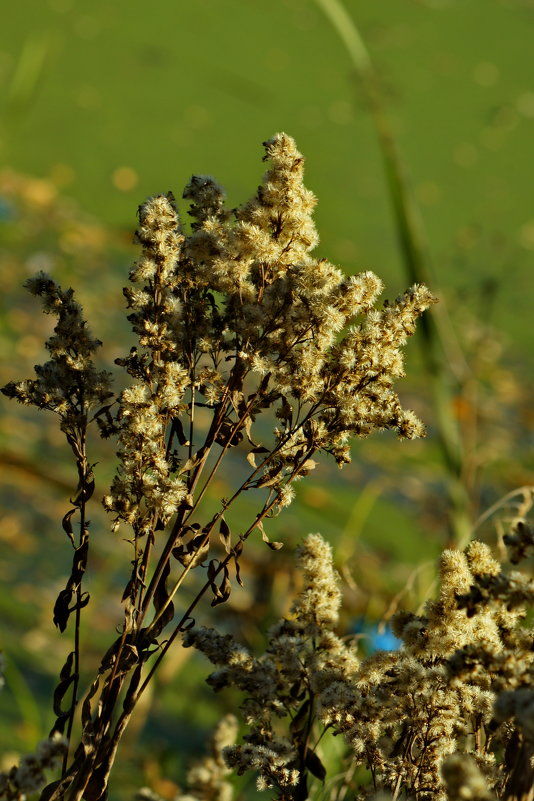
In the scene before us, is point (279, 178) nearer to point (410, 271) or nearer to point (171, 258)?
point (171, 258)

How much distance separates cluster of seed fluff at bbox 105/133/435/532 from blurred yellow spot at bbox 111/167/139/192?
3.36m

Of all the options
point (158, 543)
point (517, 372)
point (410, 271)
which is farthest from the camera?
point (517, 372)

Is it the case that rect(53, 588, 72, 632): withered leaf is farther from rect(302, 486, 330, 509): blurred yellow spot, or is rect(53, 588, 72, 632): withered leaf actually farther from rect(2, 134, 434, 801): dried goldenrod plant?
rect(302, 486, 330, 509): blurred yellow spot

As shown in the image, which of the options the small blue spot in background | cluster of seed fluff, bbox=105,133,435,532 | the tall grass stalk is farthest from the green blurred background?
cluster of seed fluff, bbox=105,133,435,532

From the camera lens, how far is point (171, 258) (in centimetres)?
76

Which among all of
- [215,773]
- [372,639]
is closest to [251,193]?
[372,639]

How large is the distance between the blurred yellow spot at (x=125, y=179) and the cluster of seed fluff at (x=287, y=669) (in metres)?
3.41

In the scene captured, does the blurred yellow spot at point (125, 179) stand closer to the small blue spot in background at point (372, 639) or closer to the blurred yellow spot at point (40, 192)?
the blurred yellow spot at point (40, 192)

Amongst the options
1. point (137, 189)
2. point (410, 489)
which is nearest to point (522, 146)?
point (137, 189)

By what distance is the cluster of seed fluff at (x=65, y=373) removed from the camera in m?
0.76

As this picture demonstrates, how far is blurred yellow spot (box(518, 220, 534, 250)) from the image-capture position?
427cm

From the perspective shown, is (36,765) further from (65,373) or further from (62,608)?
(65,373)

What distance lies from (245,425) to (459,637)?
0.23 metres

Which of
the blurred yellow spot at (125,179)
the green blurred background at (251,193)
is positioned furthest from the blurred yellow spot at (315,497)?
the blurred yellow spot at (125,179)
